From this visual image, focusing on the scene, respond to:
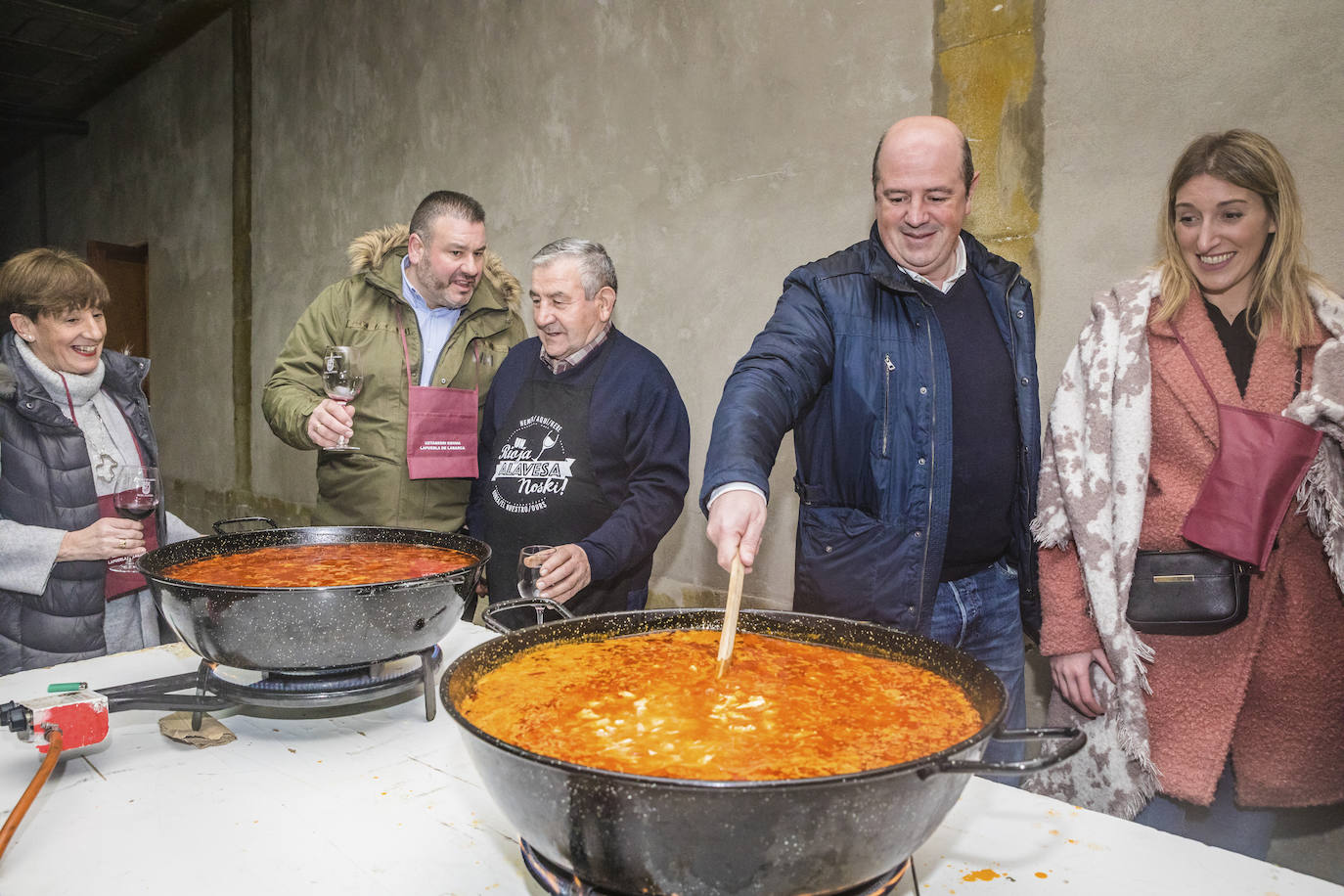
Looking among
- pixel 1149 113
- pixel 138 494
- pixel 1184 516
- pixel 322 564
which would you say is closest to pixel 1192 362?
pixel 1184 516

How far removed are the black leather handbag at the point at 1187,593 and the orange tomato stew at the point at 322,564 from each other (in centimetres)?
154

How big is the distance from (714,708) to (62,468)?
2211 millimetres

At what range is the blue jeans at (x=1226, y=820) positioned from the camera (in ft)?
6.75

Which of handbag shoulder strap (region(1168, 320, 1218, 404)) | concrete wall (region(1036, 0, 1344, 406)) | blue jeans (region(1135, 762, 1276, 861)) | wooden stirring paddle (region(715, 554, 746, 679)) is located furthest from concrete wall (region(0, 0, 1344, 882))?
wooden stirring paddle (region(715, 554, 746, 679))

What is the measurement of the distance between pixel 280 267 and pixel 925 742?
7257 mm

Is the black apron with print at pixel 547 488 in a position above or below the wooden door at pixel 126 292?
below

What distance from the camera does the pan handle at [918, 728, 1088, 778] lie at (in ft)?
2.42

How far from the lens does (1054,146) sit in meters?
2.83

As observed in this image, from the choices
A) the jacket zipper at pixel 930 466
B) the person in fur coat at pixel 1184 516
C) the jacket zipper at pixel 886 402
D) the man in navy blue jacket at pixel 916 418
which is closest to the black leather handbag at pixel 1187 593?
the person in fur coat at pixel 1184 516

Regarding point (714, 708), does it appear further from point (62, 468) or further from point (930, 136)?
point (62, 468)

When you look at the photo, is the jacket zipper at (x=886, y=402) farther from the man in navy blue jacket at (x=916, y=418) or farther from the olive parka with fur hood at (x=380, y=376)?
the olive parka with fur hood at (x=380, y=376)

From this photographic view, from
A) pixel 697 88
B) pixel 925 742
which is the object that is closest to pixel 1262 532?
pixel 925 742

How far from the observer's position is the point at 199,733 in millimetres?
1423

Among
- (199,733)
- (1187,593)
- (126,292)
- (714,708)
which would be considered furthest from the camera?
(126,292)
